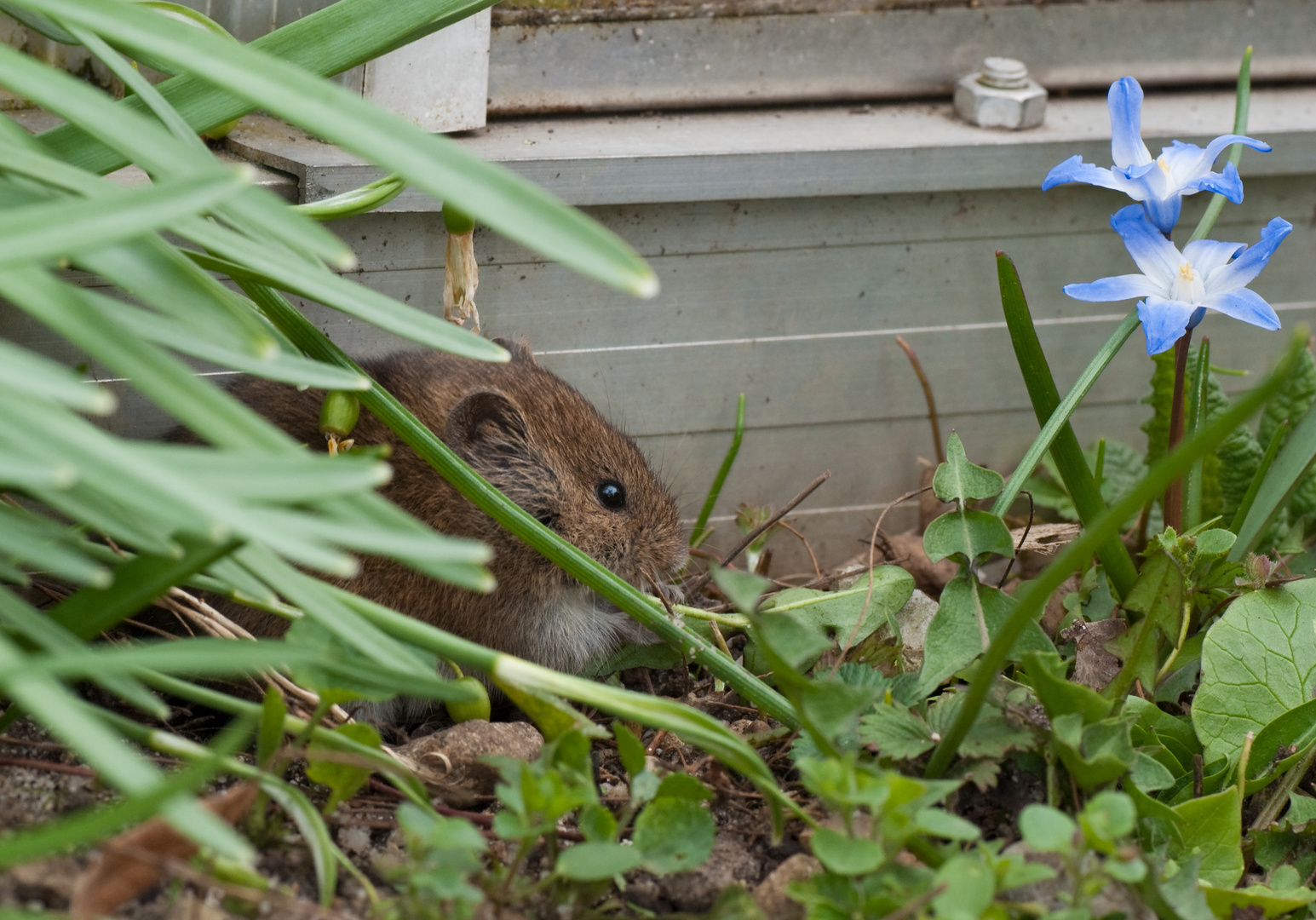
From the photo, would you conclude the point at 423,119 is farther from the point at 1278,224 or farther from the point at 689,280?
the point at 1278,224

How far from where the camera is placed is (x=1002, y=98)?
2.96 metres

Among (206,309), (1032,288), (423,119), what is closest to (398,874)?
(206,309)

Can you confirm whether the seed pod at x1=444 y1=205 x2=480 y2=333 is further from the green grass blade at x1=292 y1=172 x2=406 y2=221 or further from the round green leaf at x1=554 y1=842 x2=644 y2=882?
the round green leaf at x1=554 y1=842 x2=644 y2=882

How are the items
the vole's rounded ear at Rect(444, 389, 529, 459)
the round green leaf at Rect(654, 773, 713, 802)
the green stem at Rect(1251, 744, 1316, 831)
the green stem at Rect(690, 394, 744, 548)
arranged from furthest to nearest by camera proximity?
the green stem at Rect(690, 394, 744, 548)
the vole's rounded ear at Rect(444, 389, 529, 459)
the green stem at Rect(1251, 744, 1316, 831)
the round green leaf at Rect(654, 773, 713, 802)

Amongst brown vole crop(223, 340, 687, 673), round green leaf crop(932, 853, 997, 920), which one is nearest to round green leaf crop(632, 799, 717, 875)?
round green leaf crop(932, 853, 997, 920)

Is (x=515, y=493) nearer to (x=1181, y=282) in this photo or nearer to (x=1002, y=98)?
(x=1181, y=282)

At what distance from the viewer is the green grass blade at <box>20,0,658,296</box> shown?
1.09 metres

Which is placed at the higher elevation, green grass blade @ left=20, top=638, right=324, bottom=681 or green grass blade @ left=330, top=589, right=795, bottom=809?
green grass blade @ left=20, top=638, right=324, bottom=681

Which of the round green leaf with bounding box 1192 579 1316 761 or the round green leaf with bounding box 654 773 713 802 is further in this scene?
the round green leaf with bounding box 1192 579 1316 761

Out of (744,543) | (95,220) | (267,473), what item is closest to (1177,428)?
(744,543)

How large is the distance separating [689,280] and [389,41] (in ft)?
4.16

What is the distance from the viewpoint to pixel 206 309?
3.96 ft

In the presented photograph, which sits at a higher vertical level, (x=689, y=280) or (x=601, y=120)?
(x=601, y=120)

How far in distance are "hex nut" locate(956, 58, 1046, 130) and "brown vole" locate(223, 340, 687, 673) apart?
1.22 meters
